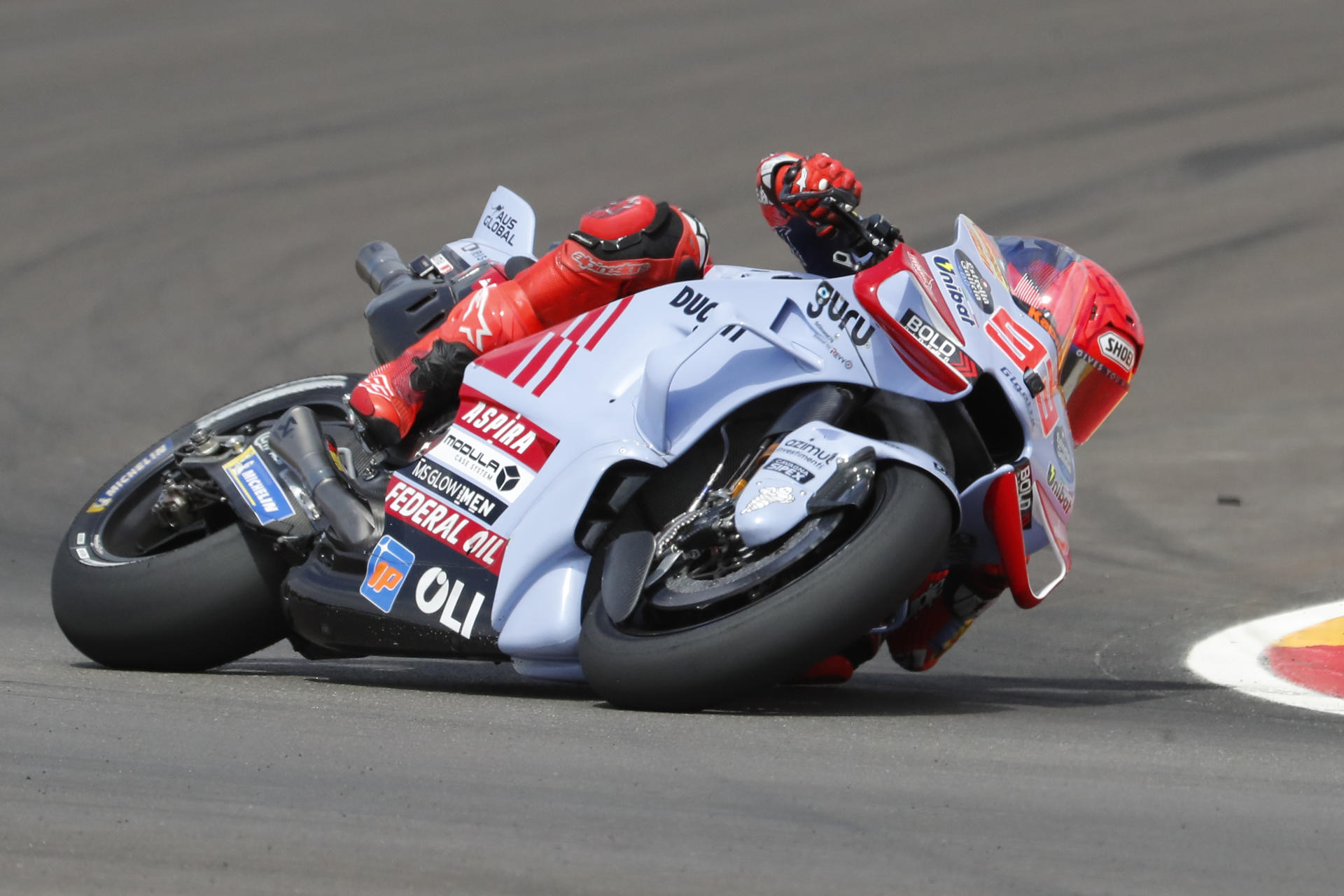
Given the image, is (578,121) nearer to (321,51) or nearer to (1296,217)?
(321,51)

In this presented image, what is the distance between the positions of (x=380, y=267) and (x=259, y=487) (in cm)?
103

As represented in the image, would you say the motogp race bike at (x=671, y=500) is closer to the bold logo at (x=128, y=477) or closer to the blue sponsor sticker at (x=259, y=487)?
the blue sponsor sticker at (x=259, y=487)

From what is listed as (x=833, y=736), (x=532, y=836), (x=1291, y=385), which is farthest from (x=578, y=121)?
(x=532, y=836)

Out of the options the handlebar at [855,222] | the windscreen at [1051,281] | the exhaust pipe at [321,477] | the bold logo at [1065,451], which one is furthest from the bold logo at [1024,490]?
the exhaust pipe at [321,477]

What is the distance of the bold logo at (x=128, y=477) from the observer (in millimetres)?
5707

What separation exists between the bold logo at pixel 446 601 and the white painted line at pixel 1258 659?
212 centimetres

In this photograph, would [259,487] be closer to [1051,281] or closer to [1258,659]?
[1051,281]

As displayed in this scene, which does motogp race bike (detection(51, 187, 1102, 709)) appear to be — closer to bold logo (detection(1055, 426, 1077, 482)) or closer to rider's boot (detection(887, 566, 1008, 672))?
bold logo (detection(1055, 426, 1077, 482))

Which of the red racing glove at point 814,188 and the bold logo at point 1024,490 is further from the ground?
the red racing glove at point 814,188

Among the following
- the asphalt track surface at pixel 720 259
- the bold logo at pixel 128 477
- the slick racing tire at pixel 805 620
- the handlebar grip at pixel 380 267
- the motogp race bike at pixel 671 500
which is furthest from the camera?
the handlebar grip at pixel 380 267

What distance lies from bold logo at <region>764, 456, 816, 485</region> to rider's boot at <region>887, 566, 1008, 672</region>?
2.26ft

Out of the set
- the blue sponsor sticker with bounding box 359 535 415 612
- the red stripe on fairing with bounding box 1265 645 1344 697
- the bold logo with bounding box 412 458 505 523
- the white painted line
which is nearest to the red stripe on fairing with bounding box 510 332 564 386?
the bold logo with bounding box 412 458 505 523

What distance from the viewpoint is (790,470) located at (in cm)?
428

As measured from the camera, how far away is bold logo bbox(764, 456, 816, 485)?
167 inches
